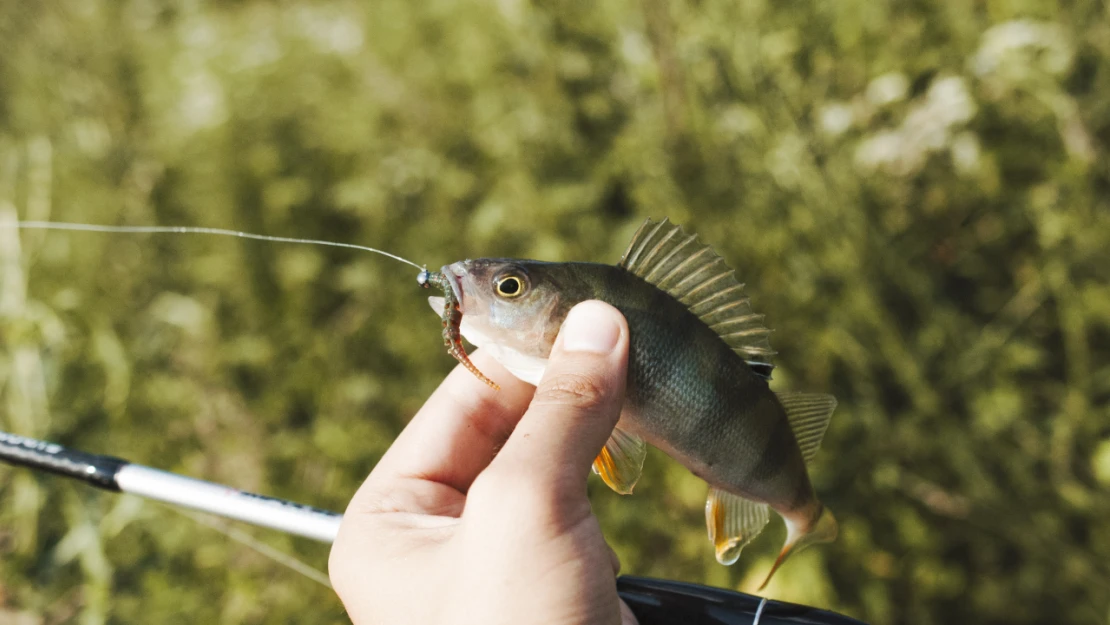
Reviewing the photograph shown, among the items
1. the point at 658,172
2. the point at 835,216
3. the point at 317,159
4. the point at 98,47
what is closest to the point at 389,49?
the point at 317,159

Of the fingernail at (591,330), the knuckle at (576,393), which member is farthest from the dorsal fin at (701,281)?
the knuckle at (576,393)

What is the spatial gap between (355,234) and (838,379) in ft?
7.98

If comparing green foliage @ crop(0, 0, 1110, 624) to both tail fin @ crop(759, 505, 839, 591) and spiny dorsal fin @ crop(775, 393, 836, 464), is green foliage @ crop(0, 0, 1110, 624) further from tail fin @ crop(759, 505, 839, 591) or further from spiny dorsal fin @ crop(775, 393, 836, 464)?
spiny dorsal fin @ crop(775, 393, 836, 464)

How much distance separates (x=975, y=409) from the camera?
2.59 meters

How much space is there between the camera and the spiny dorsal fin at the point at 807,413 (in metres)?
1.45

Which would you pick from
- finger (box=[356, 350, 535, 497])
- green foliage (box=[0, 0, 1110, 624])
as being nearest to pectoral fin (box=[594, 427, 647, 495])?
finger (box=[356, 350, 535, 497])

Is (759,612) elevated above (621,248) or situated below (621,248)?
below

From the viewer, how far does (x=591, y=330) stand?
1252 mm

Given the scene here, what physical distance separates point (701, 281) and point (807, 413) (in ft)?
1.14

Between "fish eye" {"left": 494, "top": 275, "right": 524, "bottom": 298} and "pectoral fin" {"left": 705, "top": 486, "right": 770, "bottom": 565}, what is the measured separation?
0.55 metres

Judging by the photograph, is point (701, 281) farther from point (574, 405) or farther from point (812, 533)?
point (812, 533)

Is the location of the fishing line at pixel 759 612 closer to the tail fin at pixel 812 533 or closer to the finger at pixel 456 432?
the tail fin at pixel 812 533

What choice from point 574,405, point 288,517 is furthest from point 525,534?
point 288,517

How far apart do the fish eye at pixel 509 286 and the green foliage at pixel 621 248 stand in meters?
1.41
